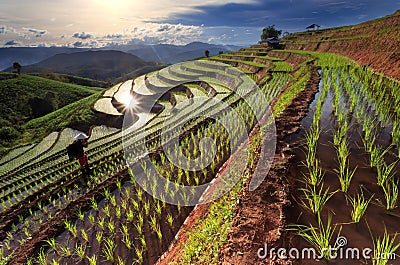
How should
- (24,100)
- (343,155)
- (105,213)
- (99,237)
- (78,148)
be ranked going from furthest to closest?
1. (24,100)
2. (78,148)
3. (105,213)
4. (99,237)
5. (343,155)

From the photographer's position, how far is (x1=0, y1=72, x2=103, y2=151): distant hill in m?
26.0

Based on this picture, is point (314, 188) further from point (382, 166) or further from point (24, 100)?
point (24, 100)

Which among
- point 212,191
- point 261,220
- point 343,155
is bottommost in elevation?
point 212,191

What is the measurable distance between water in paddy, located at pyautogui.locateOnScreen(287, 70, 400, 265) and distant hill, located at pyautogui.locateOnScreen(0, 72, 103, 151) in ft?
91.1

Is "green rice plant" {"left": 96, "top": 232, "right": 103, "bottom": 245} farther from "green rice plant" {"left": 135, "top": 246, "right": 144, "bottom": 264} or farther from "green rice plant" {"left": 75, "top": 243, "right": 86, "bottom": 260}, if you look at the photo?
"green rice plant" {"left": 135, "top": 246, "right": 144, "bottom": 264}

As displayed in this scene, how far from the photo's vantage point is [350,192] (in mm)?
2766

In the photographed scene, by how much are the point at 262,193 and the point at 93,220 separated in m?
2.93

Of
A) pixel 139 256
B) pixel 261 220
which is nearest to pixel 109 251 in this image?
pixel 139 256

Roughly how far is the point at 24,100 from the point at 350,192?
44502mm

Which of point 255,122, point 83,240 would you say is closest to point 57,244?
point 83,240

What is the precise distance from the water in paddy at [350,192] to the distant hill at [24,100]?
27.8m

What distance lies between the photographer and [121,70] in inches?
6545

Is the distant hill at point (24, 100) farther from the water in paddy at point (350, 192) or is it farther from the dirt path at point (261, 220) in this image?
the water in paddy at point (350, 192)

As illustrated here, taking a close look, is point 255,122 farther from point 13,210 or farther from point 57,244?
point 13,210
